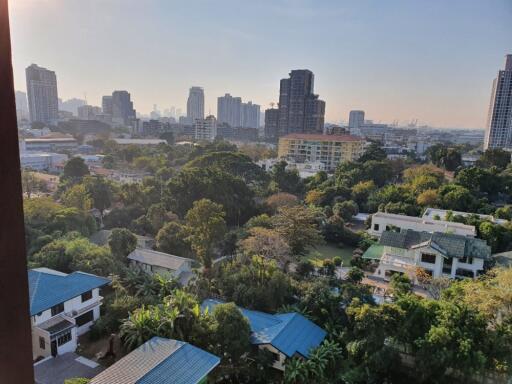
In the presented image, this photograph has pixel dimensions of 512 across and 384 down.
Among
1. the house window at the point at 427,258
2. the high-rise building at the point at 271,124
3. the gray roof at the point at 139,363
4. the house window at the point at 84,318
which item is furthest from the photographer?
the high-rise building at the point at 271,124

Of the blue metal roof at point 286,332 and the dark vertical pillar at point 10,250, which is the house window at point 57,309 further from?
the dark vertical pillar at point 10,250

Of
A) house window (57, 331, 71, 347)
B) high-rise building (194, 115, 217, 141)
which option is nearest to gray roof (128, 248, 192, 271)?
house window (57, 331, 71, 347)

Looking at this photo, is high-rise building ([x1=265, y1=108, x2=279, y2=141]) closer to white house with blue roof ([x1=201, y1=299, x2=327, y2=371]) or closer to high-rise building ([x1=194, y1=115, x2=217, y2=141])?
high-rise building ([x1=194, y1=115, x2=217, y2=141])


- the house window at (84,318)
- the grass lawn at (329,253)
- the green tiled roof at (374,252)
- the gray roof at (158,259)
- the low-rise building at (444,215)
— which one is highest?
the low-rise building at (444,215)

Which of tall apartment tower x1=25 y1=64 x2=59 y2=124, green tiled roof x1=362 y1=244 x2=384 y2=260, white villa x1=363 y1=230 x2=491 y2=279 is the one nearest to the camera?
white villa x1=363 y1=230 x2=491 y2=279

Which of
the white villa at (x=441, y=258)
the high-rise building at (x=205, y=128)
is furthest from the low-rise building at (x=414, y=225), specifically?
the high-rise building at (x=205, y=128)

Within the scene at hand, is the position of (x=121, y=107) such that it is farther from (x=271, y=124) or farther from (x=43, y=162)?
(x=43, y=162)

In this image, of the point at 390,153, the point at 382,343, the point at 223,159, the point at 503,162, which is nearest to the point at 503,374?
the point at 382,343
